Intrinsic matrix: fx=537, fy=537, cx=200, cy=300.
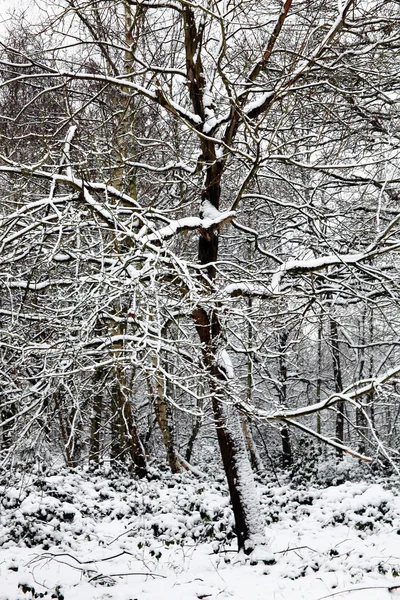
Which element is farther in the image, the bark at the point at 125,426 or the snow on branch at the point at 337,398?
the snow on branch at the point at 337,398

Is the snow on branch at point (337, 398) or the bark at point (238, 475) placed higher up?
the snow on branch at point (337, 398)

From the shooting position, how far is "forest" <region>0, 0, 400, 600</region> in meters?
4.54

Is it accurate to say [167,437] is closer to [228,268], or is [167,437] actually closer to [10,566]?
[228,268]

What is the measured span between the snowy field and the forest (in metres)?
0.04

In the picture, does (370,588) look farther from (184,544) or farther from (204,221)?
(204,221)

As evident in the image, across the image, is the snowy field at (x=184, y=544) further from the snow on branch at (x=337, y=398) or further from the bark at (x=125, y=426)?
the snow on branch at (x=337, y=398)

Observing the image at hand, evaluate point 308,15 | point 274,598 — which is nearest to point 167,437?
point 274,598

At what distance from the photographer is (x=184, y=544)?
277 inches

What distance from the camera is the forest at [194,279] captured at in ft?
14.9

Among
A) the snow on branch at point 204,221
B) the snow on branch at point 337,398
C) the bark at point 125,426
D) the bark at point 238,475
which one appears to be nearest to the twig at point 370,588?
the bark at point 238,475

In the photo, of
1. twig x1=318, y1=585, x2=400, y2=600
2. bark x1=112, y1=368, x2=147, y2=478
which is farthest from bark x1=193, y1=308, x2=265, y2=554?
twig x1=318, y1=585, x2=400, y2=600

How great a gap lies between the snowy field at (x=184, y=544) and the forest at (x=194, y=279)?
0.04m

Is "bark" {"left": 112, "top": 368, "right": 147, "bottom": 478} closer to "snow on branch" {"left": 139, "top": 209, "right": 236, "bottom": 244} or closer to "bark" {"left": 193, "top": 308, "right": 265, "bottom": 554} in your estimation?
"bark" {"left": 193, "top": 308, "right": 265, "bottom": 554}

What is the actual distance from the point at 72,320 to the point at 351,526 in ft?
17.3
